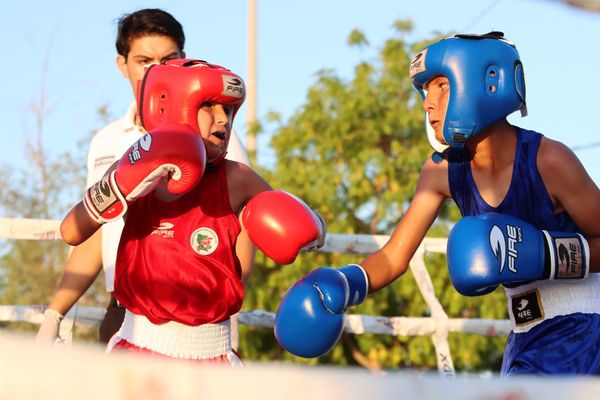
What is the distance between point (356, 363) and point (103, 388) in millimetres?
9792

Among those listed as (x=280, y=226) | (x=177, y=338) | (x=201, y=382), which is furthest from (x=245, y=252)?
(x=201, y=382)

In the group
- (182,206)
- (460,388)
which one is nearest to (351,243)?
(182,206)

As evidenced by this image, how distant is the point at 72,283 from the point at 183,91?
3.51ft

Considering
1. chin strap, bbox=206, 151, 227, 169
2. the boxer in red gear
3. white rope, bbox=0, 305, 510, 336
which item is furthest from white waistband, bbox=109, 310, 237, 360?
white rope, bbox=0, 305, 510, 336

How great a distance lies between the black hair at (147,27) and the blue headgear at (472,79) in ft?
4.27

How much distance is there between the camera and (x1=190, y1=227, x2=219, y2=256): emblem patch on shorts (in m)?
2.87

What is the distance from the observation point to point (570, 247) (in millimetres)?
2709

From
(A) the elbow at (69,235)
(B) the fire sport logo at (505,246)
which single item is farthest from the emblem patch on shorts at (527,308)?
(A) the elbow at (69,235)

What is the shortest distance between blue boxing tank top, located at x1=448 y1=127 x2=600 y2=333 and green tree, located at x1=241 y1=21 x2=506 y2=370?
6059 mm

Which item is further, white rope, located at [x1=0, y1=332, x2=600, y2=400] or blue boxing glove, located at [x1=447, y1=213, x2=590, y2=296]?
blue boxing glove, located at [x1=447, y1=213, x2=590, y2=296]

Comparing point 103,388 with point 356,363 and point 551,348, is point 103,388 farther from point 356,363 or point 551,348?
point 356,363

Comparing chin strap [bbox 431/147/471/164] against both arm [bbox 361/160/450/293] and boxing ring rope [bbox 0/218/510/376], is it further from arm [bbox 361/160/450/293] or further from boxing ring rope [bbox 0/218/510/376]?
boxing ring rope [bbox 0/218/510/376]

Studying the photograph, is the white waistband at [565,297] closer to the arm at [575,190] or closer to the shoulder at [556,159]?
the arm at [575,190]

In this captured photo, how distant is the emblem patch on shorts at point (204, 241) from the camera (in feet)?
9.40
